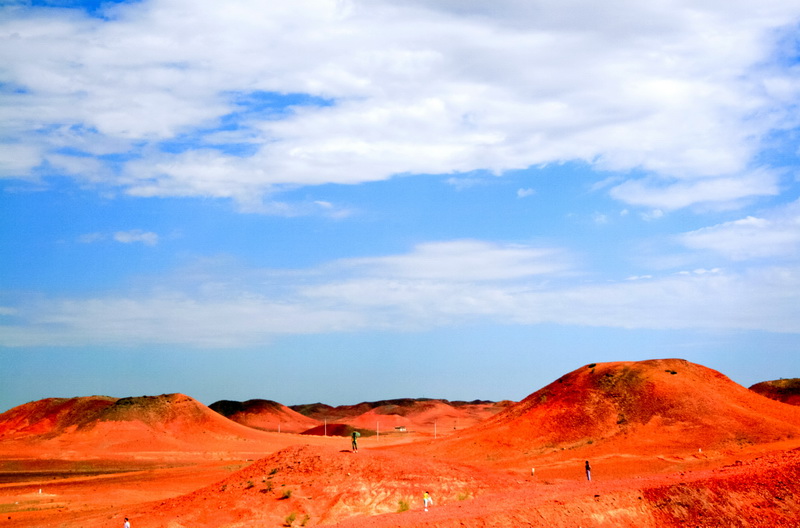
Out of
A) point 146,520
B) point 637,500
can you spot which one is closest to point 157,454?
point 146,520

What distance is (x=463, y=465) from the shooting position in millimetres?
43125

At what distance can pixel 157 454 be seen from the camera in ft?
262

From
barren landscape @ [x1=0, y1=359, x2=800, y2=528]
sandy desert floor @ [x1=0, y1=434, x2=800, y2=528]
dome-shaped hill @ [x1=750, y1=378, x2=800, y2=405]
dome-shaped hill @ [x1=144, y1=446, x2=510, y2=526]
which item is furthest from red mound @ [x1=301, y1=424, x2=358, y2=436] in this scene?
dome-shaped hill @ [x1=144, y1=446, x2=510, y2=526]

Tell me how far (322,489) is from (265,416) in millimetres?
111220

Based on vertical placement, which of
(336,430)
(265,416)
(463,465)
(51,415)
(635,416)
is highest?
(51,415)

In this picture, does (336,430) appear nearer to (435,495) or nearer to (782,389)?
(782,389)

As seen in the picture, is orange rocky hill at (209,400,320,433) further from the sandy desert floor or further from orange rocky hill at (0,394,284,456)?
the sandy desert floor

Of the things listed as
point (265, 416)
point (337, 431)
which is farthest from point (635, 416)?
point (265, 416)

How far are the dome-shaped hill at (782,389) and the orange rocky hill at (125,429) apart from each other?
80.1 metres

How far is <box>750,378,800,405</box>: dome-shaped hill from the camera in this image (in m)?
112

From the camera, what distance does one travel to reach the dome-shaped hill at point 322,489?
3431cm

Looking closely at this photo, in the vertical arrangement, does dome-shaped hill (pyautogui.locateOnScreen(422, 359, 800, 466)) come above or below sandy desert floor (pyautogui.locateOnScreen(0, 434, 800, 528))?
above

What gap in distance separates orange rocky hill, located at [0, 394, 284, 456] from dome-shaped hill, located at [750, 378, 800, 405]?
80140 millimetres

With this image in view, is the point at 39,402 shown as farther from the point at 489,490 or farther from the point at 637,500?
the point at 637,500
